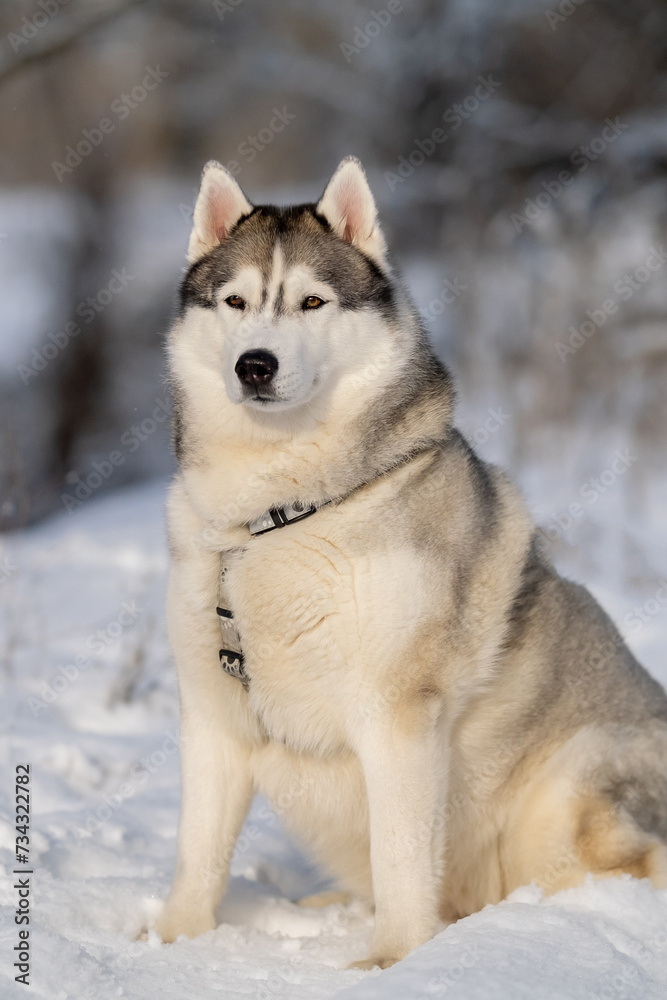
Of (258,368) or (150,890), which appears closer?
(258,368)

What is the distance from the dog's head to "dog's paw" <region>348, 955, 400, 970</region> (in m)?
1.48

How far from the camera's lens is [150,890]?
2.97 metres

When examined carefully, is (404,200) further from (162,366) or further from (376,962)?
(376,962)

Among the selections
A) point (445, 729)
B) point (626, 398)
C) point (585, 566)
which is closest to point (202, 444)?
point (445, 729)

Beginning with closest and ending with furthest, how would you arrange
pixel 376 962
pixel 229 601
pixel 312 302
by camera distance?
1. pixel 376 962
2. pixel 229 601
3. pixel 312 302

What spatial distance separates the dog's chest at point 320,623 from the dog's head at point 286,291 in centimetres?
43

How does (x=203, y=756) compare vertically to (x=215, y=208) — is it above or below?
below

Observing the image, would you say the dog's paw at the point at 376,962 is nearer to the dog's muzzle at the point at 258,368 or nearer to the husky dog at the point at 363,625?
the husky dog at the point at 363,625

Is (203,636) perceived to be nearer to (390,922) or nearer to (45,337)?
(390,922)

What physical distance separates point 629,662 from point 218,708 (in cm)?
134

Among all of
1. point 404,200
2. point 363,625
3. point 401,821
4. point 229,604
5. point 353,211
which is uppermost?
point 404,200

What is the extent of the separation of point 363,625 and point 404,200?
9.71 m

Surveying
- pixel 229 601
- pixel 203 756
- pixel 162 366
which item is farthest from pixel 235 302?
pixel 162 366

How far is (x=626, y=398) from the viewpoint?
8.29 m
